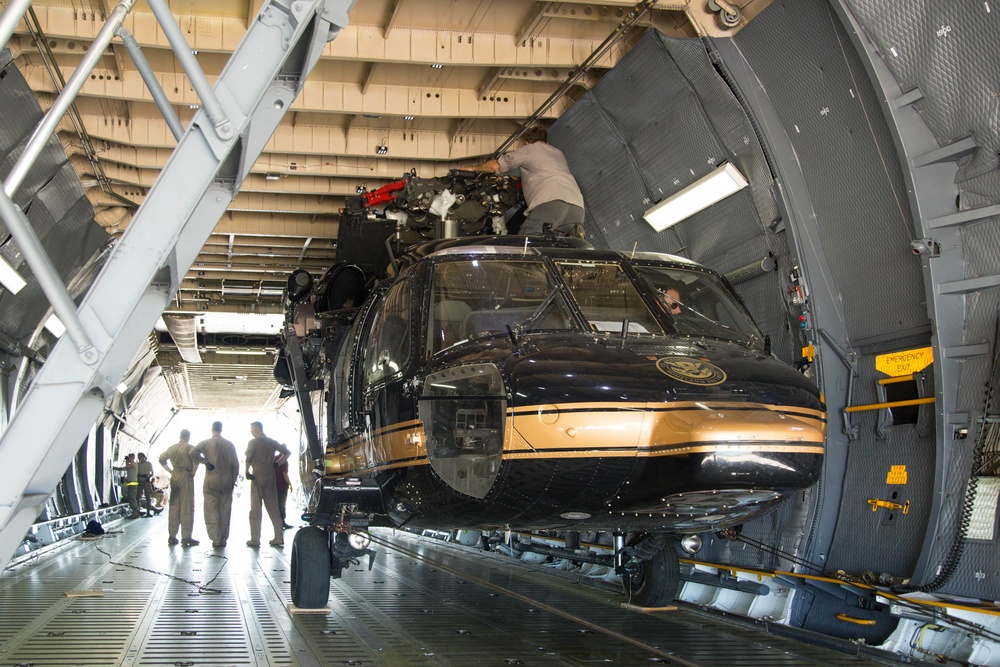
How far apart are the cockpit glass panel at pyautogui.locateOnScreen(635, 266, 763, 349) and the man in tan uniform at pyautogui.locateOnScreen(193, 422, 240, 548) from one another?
7.42 m

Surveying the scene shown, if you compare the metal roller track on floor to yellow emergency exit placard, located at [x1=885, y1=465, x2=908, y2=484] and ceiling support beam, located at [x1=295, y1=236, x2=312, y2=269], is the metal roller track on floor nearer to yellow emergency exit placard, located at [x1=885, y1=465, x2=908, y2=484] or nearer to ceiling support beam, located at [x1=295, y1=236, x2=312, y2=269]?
yellow emergency exit placard, located at [x1=885, y1=465, x2=908, y2=484]

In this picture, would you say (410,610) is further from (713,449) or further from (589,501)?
(713,449)

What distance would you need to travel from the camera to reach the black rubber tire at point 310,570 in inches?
257

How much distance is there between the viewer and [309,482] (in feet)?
26.3

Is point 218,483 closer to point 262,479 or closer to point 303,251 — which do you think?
point 262,479

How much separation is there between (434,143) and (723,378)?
6.50 metres

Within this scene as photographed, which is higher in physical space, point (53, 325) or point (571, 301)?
point (53, 325)

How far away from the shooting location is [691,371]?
4.58 metres

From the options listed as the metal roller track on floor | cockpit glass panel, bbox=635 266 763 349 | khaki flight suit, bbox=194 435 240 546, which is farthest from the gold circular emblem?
khaki flight suit, bbox=194 435 240 546

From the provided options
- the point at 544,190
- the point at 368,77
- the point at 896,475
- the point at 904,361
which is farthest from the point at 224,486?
the point at 904,361

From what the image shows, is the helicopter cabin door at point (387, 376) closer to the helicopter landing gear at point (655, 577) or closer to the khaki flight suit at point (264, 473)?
the helicopter landing gear at point (655, 577)

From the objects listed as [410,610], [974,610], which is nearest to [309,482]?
[410,610]

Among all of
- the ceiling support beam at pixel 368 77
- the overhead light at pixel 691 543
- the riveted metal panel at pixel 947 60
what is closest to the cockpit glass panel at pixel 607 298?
the overhead light at pixel 691 543

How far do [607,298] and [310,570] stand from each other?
284 centimetres
